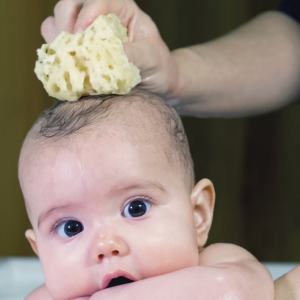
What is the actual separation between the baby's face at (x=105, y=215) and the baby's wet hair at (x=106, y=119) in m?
0.03

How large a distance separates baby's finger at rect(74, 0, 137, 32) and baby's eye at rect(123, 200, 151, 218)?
0.33 m

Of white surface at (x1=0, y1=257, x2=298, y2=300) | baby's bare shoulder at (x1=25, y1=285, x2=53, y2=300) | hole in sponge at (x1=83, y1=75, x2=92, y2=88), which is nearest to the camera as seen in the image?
hole in sponge at (x1=83, y1=75, x2=92, y2=88)

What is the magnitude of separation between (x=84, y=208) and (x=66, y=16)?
1.37 ft

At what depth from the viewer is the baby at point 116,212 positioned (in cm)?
67

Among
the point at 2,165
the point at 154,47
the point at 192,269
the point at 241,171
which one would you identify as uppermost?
the point at 154,47

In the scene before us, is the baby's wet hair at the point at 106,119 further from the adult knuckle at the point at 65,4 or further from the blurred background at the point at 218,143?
the blurred background at the point at 218,143

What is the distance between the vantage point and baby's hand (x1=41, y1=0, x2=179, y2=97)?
2.75 feet

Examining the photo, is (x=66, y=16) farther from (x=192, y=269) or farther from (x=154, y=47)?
(x=192, y=269)

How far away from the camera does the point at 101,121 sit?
0.74m

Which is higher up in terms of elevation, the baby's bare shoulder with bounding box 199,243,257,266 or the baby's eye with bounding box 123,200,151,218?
the baby's eye with bounding box 123,200,151,218

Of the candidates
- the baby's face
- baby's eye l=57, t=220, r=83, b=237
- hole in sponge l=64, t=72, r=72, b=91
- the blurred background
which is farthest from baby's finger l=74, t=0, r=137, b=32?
the blurred background

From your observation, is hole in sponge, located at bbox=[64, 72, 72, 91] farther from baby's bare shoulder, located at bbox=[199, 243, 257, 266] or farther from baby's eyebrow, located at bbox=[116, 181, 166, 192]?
baby's bare shoulder, located at bbox=[199, 243, 257, 266]

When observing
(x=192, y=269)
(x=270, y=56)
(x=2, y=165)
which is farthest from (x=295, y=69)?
(x=2, y=165)

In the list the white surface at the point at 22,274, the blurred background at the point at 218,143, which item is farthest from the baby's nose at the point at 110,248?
the blurred background at the point at 218,143
